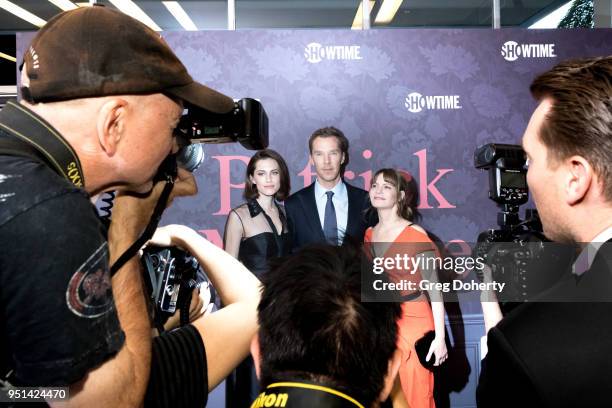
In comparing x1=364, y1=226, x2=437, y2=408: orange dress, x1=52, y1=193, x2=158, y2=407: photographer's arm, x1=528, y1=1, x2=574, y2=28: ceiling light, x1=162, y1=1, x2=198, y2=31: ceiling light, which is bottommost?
x1=364, y1=226, x2=437, y2=408: orange dress

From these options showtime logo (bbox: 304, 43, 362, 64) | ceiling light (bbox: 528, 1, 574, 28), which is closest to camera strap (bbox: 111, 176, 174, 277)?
showtime logo (bbox: 304, 43, 362, 64)

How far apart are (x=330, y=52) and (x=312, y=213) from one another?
3.17 ft

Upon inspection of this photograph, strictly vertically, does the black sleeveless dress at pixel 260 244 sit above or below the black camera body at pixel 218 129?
below

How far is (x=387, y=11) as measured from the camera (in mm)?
3697

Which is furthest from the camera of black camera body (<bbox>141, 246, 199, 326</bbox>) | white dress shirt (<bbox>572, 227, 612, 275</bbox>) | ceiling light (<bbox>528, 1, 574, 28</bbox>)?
ceiling light (<bbox>528, 1, 574, 28</bbox>)

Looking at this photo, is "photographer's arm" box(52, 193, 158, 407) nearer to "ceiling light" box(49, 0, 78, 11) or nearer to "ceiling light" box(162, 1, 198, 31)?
"ceiling light" box(162, 1, 198, 31)

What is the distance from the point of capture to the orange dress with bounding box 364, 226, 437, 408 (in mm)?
2717

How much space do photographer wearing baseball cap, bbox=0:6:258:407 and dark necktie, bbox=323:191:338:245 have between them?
2.09 m

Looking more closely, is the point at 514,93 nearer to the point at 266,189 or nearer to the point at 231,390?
the point at 266,189

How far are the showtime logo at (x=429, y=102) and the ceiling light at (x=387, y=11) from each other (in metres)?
0.95

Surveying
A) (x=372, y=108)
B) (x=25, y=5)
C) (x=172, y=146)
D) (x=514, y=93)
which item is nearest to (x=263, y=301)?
(x=172, y=146)

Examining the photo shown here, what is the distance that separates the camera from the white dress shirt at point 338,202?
9.86ft

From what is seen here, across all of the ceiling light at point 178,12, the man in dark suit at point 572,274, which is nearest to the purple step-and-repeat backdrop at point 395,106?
the ceiling light at point 178,12

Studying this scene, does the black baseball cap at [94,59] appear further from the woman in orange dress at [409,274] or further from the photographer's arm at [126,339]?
the woman in orange dress at [409,274]
